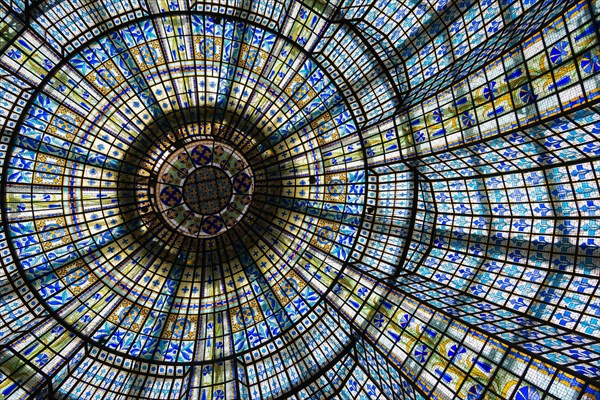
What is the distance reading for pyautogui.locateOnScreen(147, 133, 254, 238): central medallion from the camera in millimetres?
27297

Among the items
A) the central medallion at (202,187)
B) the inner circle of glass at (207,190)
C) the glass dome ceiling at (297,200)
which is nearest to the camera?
the glass dome ceiling at (297,200)

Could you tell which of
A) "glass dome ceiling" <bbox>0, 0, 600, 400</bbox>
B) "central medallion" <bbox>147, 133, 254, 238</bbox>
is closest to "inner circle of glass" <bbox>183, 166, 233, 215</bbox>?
"central medallion" <bbox>147, 133, 254, 238</bbox>

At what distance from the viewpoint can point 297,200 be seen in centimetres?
2745

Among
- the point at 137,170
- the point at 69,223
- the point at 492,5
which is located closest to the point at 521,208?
the point at 492,5

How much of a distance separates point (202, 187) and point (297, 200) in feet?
24.5

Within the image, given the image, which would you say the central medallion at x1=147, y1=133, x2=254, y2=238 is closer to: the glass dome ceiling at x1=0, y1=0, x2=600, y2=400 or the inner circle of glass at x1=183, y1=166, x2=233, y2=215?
the inner circle of glass at x1=183, y1=166, x2=233, y2=215

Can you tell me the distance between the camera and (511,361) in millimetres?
16156

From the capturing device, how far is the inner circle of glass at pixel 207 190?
2769 centimetres

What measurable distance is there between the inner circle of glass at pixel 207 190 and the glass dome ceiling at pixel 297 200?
155 millimetres

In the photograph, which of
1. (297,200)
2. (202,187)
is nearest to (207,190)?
(202,187)

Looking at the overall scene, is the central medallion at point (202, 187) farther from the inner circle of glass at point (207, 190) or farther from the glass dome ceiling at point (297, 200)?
the glass dome ceiling at point (297, 200)

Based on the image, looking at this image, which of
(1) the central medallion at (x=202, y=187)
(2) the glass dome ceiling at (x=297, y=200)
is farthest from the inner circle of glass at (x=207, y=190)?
(2) the glass dome ceiling at (x=297, y=200)

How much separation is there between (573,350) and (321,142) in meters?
18.2

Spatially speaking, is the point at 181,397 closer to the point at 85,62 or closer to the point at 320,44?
the point at 85,62
